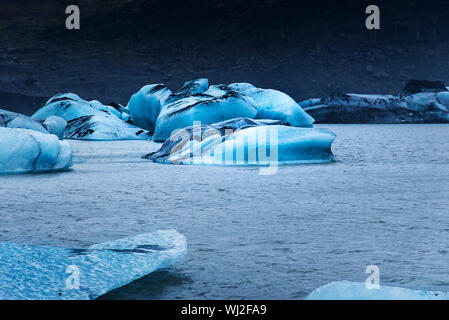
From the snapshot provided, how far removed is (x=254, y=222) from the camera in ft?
9.95

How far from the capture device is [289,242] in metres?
2.54

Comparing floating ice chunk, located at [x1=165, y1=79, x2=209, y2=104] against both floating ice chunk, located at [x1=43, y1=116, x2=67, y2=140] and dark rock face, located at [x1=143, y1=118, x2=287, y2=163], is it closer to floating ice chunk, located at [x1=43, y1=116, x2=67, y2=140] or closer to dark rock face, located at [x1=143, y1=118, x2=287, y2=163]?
floating ice chunk, located at [x1=43, y1=116, x2=67, y2=140]

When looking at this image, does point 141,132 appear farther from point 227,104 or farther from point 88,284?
point 88,284

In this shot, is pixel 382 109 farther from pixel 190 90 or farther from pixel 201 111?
pixel 201 111

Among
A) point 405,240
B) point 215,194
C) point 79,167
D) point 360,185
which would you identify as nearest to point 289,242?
point 405,240

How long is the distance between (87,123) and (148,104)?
1.72 meters

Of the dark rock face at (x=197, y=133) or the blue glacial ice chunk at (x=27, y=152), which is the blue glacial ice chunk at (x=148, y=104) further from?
the blue glacial ice chunk at (x=27, y=152)

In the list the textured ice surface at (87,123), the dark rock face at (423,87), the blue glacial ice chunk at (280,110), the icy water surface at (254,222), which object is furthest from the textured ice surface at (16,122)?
the dark rock face at (423,87)

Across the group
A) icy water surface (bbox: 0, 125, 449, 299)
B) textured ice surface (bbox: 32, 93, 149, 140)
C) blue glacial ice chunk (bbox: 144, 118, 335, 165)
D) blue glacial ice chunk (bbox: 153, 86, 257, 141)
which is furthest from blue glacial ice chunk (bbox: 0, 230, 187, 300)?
textured ice surface (bbox: 32, 93, 149, 140)

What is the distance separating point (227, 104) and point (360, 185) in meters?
7.26

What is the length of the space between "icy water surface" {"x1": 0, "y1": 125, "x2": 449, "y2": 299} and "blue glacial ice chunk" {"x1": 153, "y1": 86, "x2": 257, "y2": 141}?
18.4 ft

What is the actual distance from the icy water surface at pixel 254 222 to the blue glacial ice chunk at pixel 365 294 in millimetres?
180

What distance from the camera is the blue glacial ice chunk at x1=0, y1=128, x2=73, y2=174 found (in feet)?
18.1

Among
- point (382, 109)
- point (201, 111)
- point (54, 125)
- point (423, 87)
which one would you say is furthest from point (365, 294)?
point (423, 87)
